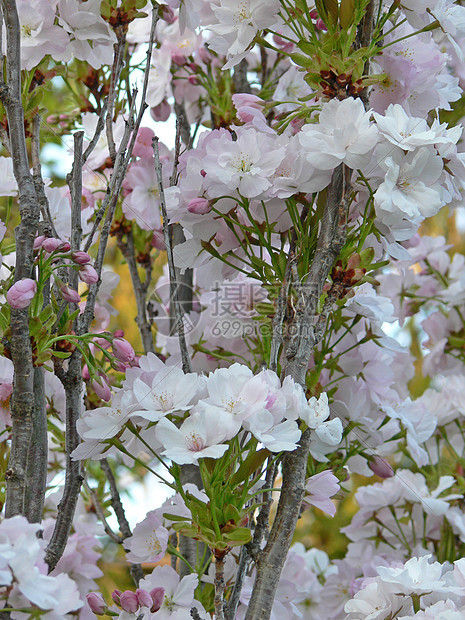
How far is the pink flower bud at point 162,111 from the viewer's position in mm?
1296

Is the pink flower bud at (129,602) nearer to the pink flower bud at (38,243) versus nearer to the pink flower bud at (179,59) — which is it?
the pink flower bud at (38,243)

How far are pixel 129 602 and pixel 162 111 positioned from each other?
0.82 meters

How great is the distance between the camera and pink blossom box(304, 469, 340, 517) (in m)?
0.78

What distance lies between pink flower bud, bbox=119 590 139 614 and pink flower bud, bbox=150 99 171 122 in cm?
81

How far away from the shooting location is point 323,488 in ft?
2.56

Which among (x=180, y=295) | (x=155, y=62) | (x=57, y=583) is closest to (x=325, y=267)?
(x=57, y=583)

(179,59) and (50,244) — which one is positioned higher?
(179,59)

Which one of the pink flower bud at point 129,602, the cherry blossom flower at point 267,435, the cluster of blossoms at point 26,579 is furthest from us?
the pink flower bud at point 129,602

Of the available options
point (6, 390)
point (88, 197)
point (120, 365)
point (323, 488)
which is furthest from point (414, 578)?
point (88, 197)

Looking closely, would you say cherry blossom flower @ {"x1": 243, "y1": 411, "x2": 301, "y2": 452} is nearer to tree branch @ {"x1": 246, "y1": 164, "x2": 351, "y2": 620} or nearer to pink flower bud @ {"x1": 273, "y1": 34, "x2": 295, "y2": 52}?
tree branch @ {"x1": 246, "y1": 164, "x2": 351, "y2": 620}

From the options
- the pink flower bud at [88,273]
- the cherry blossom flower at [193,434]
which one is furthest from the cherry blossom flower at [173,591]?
the pink flower bud at [88,273]

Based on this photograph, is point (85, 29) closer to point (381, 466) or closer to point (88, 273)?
point (88, 273)

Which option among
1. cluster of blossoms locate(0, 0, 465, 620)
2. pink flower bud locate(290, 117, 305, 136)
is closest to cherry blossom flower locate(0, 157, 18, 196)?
cluster of blossoms locate(0, 0, 465, 620)

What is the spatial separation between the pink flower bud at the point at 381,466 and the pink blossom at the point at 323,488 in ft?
0.73
